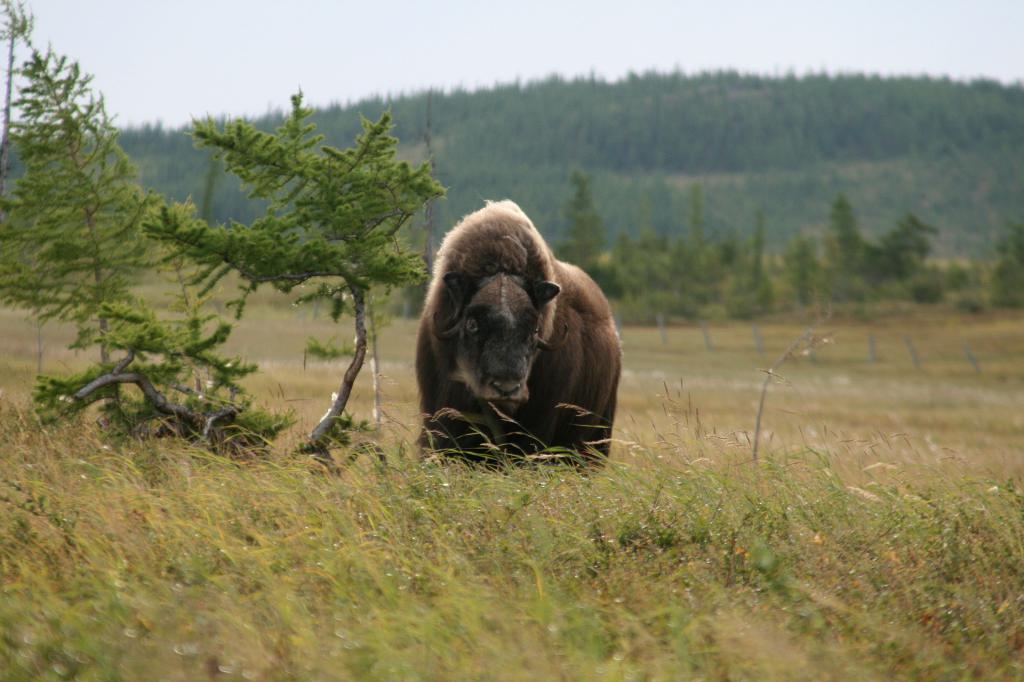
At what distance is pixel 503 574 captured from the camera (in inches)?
181

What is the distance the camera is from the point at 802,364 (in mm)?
54906

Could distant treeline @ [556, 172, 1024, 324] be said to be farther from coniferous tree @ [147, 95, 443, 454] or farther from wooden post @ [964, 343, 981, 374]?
coniferous tree @ [147, 95, 443, 454]

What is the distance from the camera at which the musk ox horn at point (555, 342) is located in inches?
305

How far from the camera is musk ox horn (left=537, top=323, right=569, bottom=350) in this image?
776 cm

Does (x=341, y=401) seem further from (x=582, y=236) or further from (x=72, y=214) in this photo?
(x=582, y=236)

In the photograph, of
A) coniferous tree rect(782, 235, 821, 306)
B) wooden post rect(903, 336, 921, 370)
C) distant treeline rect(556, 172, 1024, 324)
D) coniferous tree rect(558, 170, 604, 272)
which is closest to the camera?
wooden post rect(903, 336, 921, 370)

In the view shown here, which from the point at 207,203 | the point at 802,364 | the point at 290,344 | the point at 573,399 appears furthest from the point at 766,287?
the point at 573,399

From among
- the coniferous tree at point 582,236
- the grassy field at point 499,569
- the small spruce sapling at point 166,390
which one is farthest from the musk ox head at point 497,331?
the coniferous tree at point 582,236

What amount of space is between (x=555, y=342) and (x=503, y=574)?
3.65 metres

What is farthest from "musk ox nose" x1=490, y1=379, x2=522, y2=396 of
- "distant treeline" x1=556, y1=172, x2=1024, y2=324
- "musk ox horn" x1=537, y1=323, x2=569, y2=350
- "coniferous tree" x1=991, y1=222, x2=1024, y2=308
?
"coniferous tree" x1=991, y1=222, x2=1024, y2=308

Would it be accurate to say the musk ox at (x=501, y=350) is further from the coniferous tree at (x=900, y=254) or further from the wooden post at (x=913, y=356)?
the coniferous tree at (x=900, y=254)

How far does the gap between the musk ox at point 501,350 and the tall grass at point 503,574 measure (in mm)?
1141

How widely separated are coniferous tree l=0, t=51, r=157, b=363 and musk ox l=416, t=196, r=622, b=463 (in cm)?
500

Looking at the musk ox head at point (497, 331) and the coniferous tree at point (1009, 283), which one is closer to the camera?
the musk ox head at point (497, 331)
